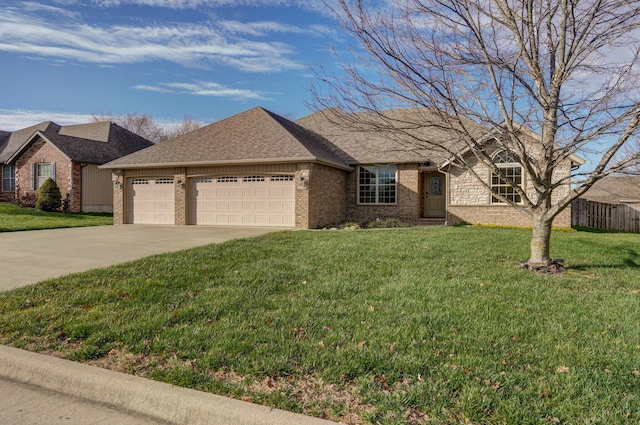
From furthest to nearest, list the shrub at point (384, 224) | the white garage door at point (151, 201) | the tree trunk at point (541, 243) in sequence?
the white garage door at point (151, 201) < the shrub at point (384, 224) < the tree trunk at point (541, 243)

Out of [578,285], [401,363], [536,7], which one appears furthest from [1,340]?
[536,7]

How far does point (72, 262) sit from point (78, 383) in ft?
17.4

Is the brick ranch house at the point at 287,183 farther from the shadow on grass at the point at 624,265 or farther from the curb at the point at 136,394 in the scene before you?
the curb at the point at 136,394

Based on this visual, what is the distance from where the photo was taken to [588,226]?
63.1 feet

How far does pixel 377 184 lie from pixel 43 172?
774 inches

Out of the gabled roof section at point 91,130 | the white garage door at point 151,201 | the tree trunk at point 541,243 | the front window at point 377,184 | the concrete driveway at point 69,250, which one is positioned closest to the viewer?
the concrete driveway at point 69,250

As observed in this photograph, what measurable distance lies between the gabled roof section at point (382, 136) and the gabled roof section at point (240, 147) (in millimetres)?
978

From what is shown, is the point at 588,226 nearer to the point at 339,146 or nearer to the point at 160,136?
the point at 339,146

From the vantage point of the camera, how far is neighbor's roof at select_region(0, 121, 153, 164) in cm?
2330

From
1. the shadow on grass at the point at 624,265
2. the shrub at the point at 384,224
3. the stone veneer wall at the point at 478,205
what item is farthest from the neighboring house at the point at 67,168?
the shadow on grass at the point at 624,265

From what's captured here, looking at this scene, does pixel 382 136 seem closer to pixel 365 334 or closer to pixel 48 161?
pixel 365 334

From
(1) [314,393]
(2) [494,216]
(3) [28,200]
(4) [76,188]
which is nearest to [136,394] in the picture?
(1) [314,393]

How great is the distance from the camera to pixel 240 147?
16609mm

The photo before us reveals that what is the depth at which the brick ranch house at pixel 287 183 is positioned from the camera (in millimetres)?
15484
